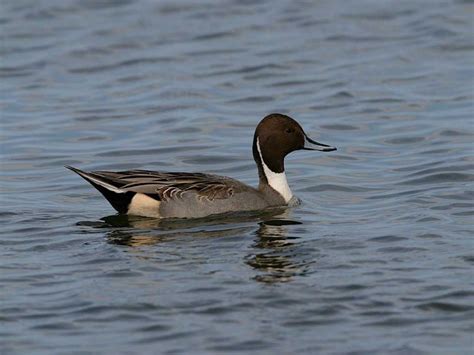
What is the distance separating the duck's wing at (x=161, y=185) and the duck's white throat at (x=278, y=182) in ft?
1.52

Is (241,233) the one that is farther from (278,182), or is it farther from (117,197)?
(278,182)

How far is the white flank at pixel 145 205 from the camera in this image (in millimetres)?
11250

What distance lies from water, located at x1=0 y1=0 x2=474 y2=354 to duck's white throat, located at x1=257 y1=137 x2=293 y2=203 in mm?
245

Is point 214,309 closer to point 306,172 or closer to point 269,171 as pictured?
point 269,171

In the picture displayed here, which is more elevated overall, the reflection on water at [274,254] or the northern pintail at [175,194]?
the northern pintail at [175,194]

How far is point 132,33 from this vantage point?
1984 cm

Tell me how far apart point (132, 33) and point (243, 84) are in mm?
3028

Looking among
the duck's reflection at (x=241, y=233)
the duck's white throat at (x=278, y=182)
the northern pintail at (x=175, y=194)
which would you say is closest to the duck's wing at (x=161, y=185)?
the northern pintail at (x=175, y=194)

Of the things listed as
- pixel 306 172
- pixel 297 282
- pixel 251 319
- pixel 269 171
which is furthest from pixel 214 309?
pixel 306 172

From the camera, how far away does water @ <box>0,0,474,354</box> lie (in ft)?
26.3

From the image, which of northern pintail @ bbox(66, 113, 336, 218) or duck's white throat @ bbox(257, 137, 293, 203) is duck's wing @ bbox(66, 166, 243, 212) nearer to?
northern pintail @ bbox(66, 113, 336, 218)

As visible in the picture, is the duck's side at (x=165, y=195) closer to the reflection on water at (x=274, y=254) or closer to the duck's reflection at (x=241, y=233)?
the duck's reflection at (x=241, y=233)

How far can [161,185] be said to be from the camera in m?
11.3

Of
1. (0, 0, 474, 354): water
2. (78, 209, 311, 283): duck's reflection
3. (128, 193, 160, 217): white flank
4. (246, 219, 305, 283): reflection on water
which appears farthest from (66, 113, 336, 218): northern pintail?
(246, 219, 305, 283): reflection on water
